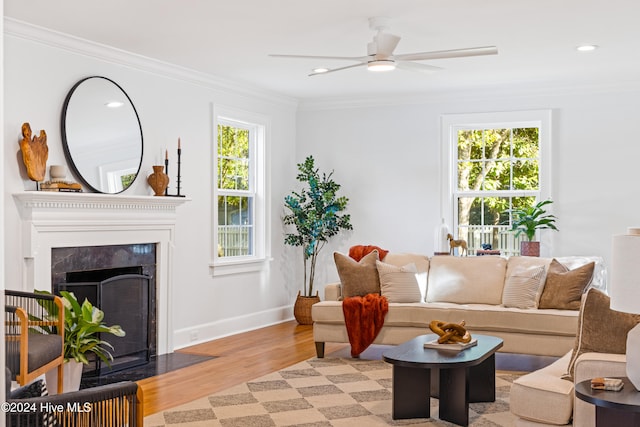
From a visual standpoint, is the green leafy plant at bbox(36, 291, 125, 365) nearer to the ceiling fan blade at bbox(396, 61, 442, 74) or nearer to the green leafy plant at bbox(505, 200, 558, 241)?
the ceiling fan blade at bbox(396, 61, 442, 74)

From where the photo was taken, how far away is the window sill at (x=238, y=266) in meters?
7.30

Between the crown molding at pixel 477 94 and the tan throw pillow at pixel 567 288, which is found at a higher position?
the crown molding at pixel 477 94

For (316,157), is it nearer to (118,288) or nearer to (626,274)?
(118,288)

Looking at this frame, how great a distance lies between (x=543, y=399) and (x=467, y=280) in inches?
122

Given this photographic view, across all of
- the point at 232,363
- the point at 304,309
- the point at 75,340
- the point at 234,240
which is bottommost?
A: the point at 232,363

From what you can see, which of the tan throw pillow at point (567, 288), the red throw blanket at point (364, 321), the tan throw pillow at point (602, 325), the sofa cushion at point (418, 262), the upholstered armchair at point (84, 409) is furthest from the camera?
the sofa cushion at point (418, 262)

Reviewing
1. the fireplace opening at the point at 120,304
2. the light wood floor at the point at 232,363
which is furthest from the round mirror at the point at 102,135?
the light wood floor at the point at 232,363

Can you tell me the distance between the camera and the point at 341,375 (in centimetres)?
558

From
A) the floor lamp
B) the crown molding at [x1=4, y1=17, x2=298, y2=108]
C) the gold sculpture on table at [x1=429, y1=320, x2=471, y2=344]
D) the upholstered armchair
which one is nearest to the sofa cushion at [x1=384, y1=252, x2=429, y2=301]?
the gold sculpture on table at [x1=429, y1=320, x2=471, y2=344]

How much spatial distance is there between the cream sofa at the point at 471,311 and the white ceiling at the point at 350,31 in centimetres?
180

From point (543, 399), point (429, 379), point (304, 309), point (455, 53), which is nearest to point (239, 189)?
point (304, 309)

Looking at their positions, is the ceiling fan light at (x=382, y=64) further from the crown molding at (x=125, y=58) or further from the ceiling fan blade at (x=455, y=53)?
the crown molding at (x=125, y=58)

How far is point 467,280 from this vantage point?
21.2ft

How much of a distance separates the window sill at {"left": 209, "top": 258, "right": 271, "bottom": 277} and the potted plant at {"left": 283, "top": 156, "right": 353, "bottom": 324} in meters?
0.43
